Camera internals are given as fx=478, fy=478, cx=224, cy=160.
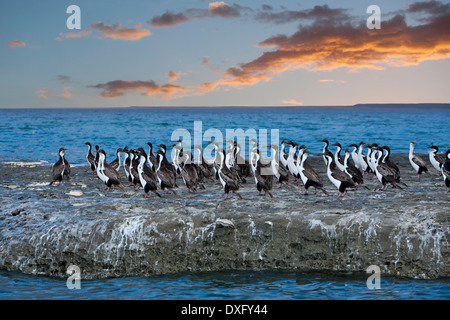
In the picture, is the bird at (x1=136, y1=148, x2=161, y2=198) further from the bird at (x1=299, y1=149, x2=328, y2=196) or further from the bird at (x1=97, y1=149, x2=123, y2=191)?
the bird at (x1=299, y1=149, x2=328, y2=196)

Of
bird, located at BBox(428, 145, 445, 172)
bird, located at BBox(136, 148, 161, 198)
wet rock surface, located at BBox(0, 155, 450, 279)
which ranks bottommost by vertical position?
wet rock surface, located at BBox(0, 155, 450, 279)

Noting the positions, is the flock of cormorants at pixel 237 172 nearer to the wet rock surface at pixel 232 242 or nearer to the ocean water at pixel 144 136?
the wet rock surface at pixel 232 242

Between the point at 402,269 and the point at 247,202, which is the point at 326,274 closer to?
the point at 402,269

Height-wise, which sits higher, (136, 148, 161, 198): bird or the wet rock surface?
(136, 148, 161, 198): bird

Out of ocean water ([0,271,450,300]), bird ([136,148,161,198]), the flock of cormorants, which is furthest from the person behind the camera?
bird ([136,148,161,198])

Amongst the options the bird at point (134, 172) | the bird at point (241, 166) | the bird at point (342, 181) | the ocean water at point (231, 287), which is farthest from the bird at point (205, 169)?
the ocean water at point (231, 287)

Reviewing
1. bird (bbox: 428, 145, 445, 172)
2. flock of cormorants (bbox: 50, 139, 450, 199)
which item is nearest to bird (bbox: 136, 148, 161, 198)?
flock of cormorants (bbox: 50, 139, 450, 199)

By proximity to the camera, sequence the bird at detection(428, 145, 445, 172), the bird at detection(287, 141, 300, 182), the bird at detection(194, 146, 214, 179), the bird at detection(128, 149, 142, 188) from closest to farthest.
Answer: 1. the bird at detection(128, 149, 142, 188)
2. the bird at detection(194, 146, 214, 179)
3. the bird at detection(287, 141, 300, 182)
4. the bird at detection(428, 145, 445, 172)

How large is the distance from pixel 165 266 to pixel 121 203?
9.88 ft

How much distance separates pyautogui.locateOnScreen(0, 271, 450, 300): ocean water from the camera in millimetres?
9164

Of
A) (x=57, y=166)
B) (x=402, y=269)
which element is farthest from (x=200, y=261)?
(x=57, y=166)

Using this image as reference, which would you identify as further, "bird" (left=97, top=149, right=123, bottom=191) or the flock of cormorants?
"bird" (left=97, top=149, right=123, bottom=191)

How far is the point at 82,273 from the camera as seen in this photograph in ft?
34.8

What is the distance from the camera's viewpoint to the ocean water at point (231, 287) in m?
9.16
